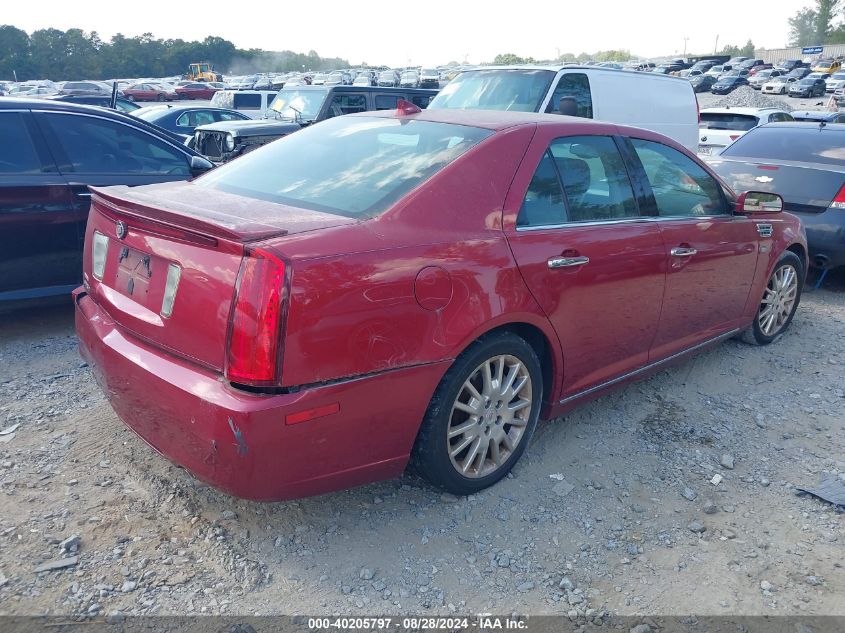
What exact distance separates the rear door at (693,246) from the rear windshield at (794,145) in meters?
3.21

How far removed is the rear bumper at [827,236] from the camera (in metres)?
6.33

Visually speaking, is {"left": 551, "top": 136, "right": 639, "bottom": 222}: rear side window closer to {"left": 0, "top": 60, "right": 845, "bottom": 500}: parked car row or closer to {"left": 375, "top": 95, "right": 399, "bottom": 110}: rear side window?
{"left": 0, "top": 60, "right": 845, "bottom": 500}: parked car row

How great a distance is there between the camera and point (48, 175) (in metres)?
4.77

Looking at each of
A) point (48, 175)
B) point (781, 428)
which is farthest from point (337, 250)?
point (48, 175)

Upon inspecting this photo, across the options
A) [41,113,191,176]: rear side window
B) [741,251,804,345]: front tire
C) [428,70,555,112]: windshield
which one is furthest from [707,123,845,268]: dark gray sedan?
[41,113,191,176]: rear side window

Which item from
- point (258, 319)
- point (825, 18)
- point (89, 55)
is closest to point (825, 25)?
point (825, 18)

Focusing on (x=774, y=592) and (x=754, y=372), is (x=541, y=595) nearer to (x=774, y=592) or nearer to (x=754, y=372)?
(x=774, y=592)

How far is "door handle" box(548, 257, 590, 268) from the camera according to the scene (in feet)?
10.2

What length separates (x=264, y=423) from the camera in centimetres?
232

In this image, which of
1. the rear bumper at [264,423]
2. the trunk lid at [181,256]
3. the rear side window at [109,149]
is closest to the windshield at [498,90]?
the rear side window at [109,149]

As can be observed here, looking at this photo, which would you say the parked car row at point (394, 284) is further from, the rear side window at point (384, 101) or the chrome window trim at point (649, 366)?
the rear side window at point (384, 101)

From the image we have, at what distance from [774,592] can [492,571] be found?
1.05 metres

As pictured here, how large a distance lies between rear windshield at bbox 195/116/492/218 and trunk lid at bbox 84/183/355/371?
16cm

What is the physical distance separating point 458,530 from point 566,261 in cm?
Result: 127
